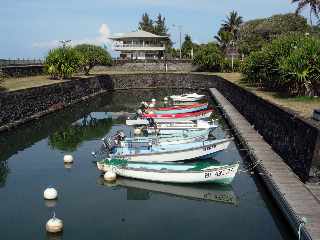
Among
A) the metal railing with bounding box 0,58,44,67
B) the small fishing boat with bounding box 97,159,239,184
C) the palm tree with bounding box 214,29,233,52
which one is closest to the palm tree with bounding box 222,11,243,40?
the palm tree with bounding box 214,29,233,52

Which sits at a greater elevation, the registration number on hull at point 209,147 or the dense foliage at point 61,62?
the dense foliage at point 61,62

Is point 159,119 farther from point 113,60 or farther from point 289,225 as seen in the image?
point 113,60

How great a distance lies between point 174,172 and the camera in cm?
2225

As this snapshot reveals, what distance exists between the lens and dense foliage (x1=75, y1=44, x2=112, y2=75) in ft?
255

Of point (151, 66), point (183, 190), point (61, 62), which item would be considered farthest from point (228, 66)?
point (183, 190)

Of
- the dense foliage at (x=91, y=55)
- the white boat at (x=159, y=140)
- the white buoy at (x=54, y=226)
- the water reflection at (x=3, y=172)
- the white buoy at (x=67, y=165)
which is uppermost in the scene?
the dense foliage at (x=91, y=55)

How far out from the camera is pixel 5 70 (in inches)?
2377

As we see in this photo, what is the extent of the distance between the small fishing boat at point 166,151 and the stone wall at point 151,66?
6518cm

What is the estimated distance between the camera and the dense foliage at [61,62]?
64.0 metres

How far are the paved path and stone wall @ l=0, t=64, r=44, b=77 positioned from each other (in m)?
39.9

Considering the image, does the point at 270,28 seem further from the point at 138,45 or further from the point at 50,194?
the point at 50,194

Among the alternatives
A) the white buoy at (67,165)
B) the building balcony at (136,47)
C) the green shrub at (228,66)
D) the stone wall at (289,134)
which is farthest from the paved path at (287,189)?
the building balcony at (136,47)

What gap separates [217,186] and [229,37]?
85.9 metres

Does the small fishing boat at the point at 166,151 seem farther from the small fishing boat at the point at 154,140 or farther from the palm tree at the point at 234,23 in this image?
the palm tree at the point at 234,23
